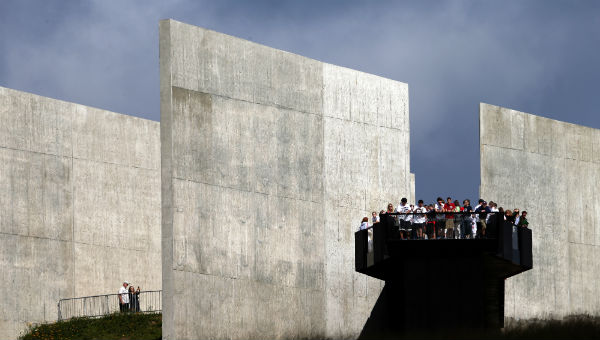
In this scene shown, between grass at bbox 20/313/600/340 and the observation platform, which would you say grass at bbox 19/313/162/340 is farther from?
the observation platform

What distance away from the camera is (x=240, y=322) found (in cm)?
3866

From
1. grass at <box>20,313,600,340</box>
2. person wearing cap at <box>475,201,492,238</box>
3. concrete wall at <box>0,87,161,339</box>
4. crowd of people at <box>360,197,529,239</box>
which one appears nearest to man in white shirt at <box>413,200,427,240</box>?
crowd of people at <box>360,197,529,239</box>

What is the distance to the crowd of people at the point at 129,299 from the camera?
44156 mm

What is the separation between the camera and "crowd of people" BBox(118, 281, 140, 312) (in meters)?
44.2

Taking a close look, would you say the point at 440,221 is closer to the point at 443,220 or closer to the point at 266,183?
the point at 443,220

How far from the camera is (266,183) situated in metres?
39.9

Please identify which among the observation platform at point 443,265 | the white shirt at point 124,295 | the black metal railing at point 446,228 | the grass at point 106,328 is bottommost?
the grass at point 106,328

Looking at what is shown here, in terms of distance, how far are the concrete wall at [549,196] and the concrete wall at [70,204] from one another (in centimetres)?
1296

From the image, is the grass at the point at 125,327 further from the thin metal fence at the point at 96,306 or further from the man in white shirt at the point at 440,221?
the man in white shirt at the point at 440,221

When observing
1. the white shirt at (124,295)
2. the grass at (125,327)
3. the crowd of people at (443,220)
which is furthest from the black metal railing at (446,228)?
the white shirt at (124,295)

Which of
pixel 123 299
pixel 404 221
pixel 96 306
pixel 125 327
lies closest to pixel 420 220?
pixel 404 221

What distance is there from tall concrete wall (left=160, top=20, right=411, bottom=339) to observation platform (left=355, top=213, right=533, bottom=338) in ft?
12.3

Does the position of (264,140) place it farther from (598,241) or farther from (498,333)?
(598,241)

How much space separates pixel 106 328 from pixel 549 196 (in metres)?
16.6
